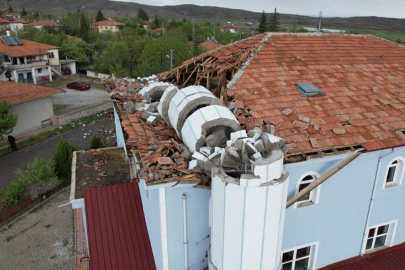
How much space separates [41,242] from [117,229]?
6.61 metres

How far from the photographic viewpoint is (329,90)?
30.1 feet

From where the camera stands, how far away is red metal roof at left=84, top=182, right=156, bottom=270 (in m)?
8.30

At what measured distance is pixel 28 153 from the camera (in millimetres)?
21906

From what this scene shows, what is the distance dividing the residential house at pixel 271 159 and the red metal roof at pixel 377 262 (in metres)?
0.10

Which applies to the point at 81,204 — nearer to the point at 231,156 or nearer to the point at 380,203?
the point at 231,156

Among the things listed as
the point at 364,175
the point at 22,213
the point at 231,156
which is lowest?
the point at 22,213

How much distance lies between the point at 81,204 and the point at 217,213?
5677mm

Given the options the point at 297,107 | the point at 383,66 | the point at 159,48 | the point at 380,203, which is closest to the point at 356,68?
the point at 383,66

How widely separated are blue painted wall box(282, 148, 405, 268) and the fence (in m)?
13.9

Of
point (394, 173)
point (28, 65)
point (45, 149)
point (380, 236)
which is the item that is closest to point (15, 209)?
point (45, 149)

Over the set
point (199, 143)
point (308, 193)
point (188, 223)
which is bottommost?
point (188, 223)

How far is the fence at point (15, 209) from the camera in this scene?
14.7 metres

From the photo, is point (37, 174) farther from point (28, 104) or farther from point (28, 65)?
point (28, 65)

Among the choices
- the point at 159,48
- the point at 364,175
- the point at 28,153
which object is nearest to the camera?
the point at 364,175
